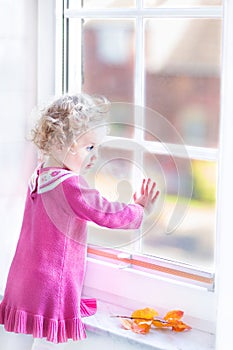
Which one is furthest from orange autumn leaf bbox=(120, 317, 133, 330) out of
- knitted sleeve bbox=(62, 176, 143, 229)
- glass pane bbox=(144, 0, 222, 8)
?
glass pane bbox=(144, 0, 222, 8)

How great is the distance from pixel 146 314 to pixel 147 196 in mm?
289

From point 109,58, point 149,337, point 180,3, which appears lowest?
point 149,337

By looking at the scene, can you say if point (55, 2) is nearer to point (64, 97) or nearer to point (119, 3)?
point (119, 3)

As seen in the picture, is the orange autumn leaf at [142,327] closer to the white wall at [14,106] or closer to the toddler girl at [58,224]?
the toddler girl at [58,224]

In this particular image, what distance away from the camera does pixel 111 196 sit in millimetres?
1784

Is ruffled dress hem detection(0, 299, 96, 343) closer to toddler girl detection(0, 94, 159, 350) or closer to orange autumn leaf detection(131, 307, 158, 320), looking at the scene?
toddler girl detection(0, 94, 159, 350)

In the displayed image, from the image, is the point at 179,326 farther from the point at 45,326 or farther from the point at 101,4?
the point at 101,4

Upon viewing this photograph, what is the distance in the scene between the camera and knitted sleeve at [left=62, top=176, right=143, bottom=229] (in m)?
1.66

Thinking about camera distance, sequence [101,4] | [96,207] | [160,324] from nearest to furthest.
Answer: [96,207] → [160,324] → [101,4]

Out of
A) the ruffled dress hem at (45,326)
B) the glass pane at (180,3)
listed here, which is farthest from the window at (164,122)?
the ruffled dress hem at (45,326)

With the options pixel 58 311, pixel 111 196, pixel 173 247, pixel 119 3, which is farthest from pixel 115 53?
pixel 58 311

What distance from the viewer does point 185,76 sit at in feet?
5.75

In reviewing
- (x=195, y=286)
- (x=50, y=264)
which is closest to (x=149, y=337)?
(x=195, y=286)

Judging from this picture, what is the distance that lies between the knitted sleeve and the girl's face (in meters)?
0.06
